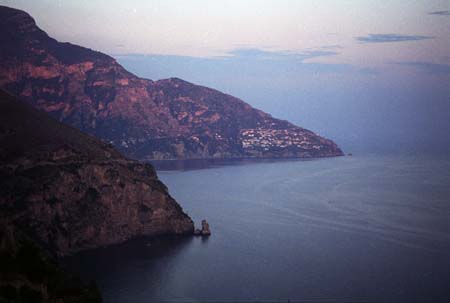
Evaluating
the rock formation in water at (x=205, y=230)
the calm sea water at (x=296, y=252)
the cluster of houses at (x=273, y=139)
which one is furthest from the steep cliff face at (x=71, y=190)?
the cluster of houses at (x=273, y=139)

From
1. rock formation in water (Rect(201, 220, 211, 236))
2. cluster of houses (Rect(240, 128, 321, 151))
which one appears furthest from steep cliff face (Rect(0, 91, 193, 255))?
cluster of houses (Rect(240, 128, 321, 151))

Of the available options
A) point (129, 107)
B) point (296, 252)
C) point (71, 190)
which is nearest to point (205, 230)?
point (296, 252)

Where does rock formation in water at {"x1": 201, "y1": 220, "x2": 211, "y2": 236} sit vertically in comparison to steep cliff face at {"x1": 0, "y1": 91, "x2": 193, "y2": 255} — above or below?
below

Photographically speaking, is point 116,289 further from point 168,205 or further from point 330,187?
point 330,187

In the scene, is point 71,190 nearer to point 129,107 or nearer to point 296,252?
point 296,252

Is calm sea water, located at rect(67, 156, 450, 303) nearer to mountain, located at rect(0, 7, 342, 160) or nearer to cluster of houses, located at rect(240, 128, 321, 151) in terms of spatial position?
mountain, located at rect(0, 7, 342, 160)

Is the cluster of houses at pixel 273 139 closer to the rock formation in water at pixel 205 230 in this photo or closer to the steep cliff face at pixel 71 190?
the rock formation in water at pixel 205 230
